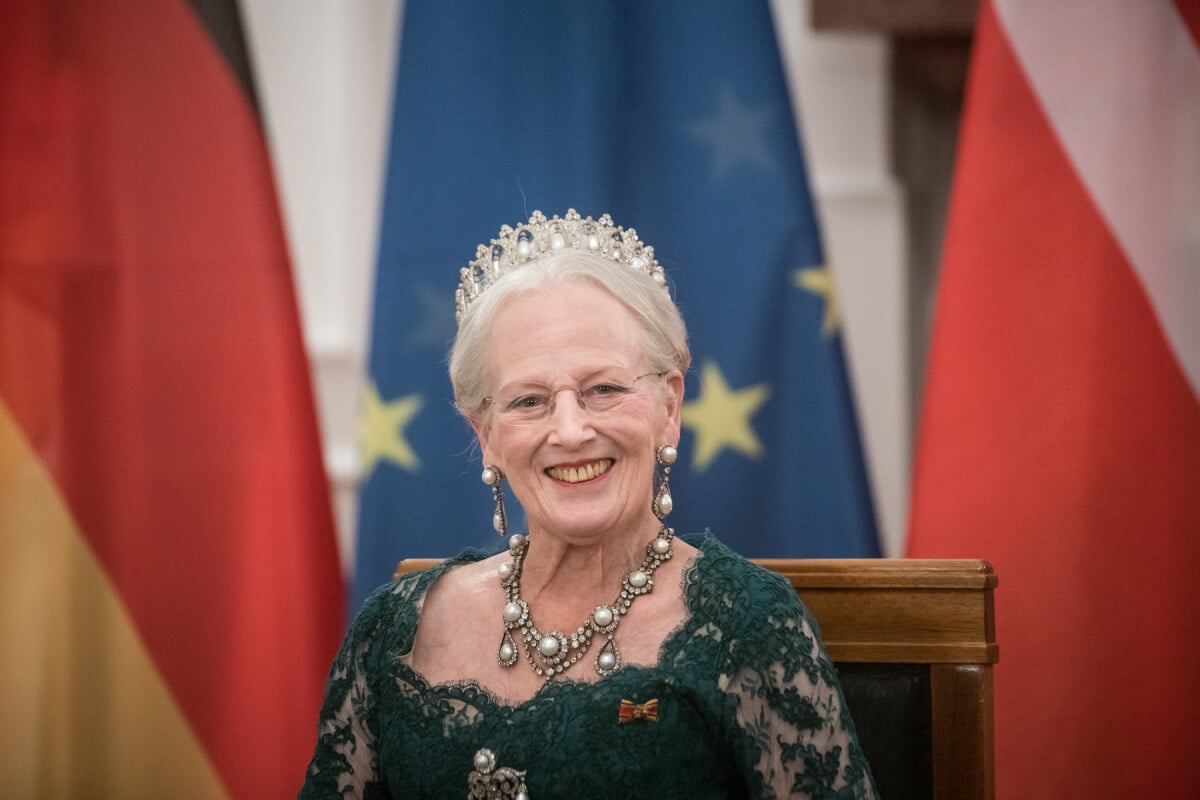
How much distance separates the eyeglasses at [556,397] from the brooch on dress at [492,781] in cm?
46

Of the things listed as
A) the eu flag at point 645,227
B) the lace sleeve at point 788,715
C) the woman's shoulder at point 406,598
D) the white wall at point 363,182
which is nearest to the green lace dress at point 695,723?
the lace sleeve at point 788,715

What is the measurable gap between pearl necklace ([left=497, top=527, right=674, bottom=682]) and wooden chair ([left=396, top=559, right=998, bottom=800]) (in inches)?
10.9

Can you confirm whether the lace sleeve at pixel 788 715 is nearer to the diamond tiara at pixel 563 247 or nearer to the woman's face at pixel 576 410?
the woman's face at pixel 576 410

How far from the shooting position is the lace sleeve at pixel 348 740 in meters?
1.71

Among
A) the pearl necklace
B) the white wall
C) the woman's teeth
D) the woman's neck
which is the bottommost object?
the pearl necklace

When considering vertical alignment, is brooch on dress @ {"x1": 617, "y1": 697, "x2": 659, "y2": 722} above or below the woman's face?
below

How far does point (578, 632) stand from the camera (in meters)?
1.63

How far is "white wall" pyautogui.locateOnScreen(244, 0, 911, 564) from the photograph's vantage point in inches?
110

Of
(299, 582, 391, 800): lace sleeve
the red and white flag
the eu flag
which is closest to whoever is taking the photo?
(299, 582, 391, 800): lace sleeve

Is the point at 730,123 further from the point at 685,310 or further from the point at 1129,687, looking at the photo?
the point at 1129,687

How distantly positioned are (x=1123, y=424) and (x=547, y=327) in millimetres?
1194

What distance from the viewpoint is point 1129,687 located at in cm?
217

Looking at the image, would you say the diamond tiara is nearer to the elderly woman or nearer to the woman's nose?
the elderly woman

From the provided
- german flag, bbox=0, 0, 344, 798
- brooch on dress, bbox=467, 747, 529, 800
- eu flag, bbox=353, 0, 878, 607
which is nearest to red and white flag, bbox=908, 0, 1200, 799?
eu flag, bbox=353, 0, 878, 607
